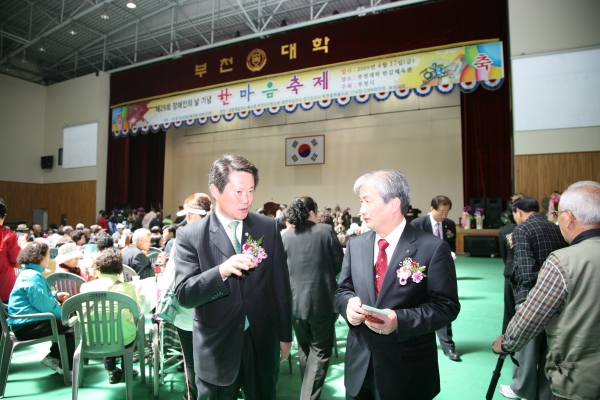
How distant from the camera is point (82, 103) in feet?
45.1

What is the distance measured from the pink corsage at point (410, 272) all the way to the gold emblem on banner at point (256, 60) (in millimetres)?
8841

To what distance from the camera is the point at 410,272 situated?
4.51 ft

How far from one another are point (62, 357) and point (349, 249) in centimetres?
258

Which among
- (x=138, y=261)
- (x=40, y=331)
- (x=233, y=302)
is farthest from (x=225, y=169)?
(x=138, y=261)

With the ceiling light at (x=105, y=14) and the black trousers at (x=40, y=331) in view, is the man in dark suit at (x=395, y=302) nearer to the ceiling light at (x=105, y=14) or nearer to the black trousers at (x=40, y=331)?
the black trousers at (x=40, y=331)

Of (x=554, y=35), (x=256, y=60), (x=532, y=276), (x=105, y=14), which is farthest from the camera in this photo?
(x=105, y=14)

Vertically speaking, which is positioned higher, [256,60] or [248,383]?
[256,60]

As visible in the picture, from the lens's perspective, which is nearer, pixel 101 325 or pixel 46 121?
pixel 101 325

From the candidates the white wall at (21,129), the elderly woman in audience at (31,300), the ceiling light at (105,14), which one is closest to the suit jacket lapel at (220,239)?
the elderly woman in audience at (31,300)

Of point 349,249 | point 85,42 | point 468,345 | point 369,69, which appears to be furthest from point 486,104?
point 85,42

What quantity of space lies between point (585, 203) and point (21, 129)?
1795 centimetres

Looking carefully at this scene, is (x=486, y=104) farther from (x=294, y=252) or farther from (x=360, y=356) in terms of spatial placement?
(x=360, y=356)

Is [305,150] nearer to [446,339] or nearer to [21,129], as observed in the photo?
[446,339]

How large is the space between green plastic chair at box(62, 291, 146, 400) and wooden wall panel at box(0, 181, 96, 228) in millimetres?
12647
